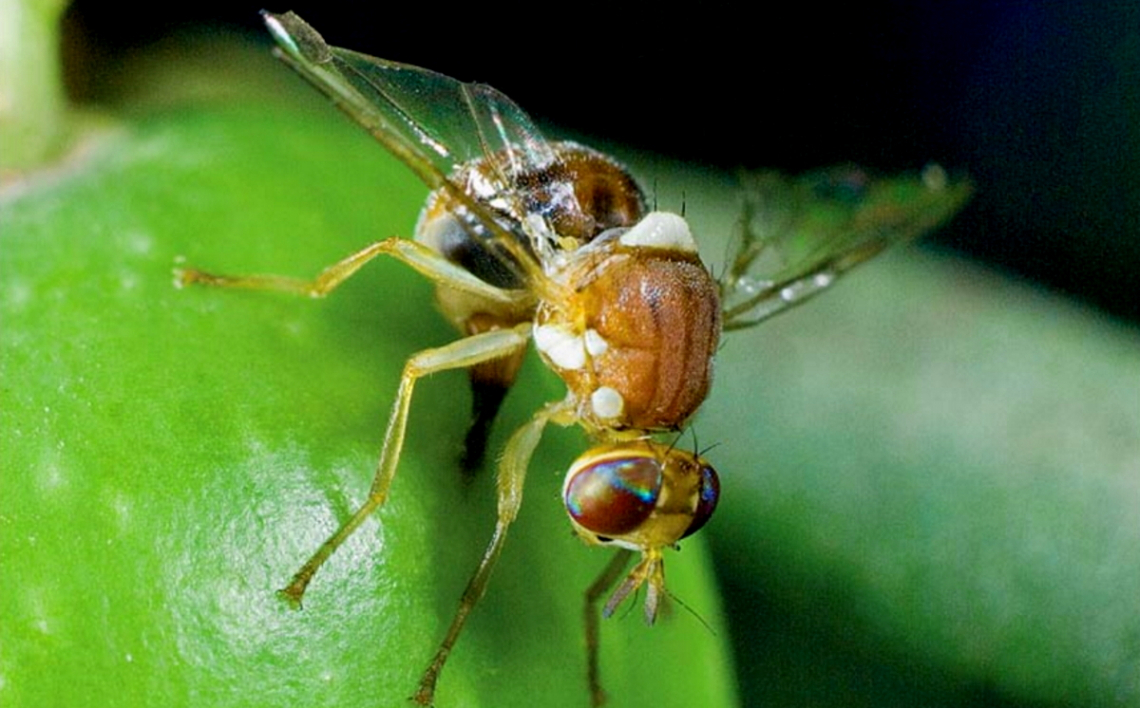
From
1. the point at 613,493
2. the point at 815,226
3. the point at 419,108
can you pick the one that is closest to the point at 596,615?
the point at 613,493

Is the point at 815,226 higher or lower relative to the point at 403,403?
lower

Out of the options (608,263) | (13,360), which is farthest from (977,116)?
(13,360)

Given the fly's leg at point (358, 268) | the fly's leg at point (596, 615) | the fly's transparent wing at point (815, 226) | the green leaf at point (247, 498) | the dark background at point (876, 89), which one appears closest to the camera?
the green leaf at point (247, 498)

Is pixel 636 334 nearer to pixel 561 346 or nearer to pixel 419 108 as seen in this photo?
pixel 561 346

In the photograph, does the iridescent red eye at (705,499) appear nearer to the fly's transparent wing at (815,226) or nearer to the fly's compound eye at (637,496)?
the fly's compound eye at (637,496)

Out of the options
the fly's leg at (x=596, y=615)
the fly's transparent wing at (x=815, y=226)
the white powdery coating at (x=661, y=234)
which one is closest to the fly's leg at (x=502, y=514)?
the fly's leg at (x=596, y=615)

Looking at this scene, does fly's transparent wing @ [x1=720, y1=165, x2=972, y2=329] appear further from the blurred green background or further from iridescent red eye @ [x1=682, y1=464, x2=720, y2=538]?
iridescent red eye @ [x1=682, y1=464, x2=720, y2=538]
